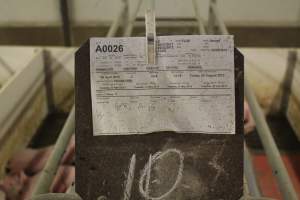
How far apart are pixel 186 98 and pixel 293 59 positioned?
1.37 m

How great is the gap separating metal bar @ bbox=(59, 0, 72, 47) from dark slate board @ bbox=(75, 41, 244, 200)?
2134 mm

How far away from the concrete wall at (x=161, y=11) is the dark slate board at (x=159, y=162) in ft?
6.59

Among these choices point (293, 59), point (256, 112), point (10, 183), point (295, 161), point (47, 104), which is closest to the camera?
point (256, 112)

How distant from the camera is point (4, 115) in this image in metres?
1.43

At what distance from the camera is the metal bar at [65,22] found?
2.58 metres

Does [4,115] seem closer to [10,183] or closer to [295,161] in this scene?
[10,183]

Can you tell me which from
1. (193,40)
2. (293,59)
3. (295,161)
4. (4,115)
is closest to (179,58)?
(193,40)

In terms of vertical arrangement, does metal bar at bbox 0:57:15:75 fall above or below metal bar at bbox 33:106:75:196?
above

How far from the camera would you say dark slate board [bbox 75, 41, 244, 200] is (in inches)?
24.0

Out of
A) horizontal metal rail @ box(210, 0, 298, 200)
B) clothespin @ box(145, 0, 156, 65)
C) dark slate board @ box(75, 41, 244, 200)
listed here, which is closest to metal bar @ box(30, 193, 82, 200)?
dark slate board @ box(75, 41, 244, 200)

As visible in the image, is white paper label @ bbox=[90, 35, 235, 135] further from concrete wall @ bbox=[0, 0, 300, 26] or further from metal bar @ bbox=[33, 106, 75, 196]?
concrete wall @ bbox=[0, 0, 300, 26]

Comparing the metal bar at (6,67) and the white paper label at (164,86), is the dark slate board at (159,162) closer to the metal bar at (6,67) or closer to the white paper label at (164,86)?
the white paper label at (164,86)

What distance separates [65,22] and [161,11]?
71cm

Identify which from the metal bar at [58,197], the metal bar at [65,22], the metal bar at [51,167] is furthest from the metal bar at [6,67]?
the metal bar at [58,197]
